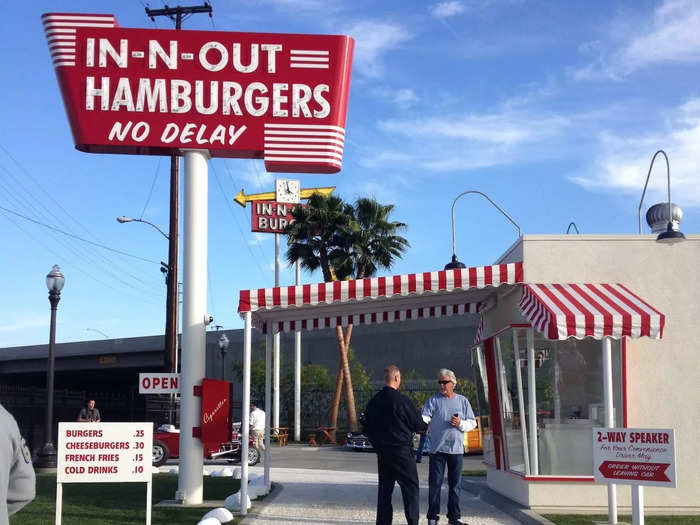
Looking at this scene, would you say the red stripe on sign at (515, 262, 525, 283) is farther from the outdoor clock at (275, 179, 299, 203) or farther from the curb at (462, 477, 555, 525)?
the outdoor clock at (275, 179, 299, 203)

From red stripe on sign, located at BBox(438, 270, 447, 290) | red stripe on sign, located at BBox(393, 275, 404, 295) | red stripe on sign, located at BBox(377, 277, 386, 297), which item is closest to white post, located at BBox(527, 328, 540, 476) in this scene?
red stripe on sign, located at BBox(438, 270, 447, 290)

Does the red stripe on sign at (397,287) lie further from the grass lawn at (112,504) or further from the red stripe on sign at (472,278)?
the grass lawn at (112,504)

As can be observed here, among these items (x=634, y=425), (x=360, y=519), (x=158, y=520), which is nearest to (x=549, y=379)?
(x=634, y=425)

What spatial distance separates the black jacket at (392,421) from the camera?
9195 millimetres

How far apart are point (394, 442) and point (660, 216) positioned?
6013 millimetres

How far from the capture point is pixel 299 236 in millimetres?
35500

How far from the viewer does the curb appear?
10.3 meters

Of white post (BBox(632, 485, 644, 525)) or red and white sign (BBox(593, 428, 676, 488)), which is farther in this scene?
white post (BBox(632, 485, 644, 525))

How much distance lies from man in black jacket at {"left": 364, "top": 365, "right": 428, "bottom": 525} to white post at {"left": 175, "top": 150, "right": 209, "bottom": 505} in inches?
153

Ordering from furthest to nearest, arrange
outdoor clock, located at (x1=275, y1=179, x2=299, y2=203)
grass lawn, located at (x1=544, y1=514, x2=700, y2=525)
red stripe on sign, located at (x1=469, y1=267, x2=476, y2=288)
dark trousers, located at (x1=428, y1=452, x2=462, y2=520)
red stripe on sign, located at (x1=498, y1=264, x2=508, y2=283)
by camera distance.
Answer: outdoor clock, located at (x1=275, y1=179, x2=299, y2=203)
red stripe on sign, located at (x1=498, y1=264, x2=508, y2=283)
red stripe on sign, located at (x1=469, y1=267, x2=476, y2=288)
grass lawn, located at (x1=544, y1=514, x2=700, y2=525)
dark trousers, located at (x1=428, y1=452, x2=462, y2=520)

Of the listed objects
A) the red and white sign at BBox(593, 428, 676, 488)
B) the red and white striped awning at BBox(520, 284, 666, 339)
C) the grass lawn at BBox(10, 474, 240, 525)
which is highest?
the red and white striped awning at BBox(520, 284, 666, 339)


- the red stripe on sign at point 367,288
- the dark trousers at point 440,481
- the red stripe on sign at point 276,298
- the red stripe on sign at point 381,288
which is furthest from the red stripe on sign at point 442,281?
the dark trousers at point 440,481

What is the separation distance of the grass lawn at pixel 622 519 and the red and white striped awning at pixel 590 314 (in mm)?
2145

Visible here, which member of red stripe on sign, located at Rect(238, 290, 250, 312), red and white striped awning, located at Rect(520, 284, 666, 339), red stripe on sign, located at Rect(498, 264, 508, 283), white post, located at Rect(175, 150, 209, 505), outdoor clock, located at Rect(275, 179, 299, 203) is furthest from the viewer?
outdoor clock, located at Rect(275, 179, 299, 203)
